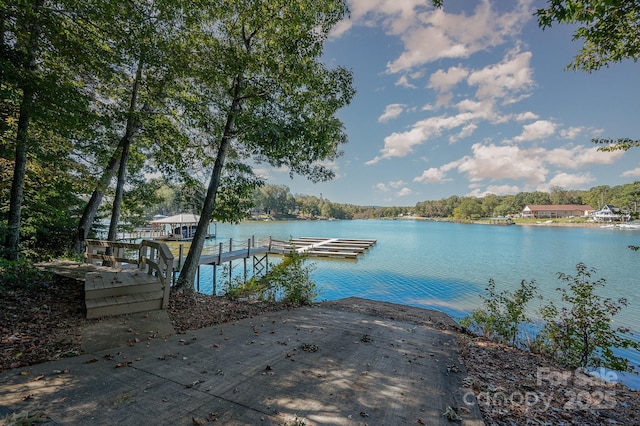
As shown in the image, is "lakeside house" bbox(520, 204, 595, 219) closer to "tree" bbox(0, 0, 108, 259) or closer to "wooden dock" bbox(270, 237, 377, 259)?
"wooden dock" bbox(270, 237, 377, 259)

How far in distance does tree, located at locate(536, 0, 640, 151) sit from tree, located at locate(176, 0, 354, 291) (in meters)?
3.95

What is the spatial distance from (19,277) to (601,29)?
32.6ft

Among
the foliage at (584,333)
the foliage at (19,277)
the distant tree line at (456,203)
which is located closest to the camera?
the foliage at (584,333)

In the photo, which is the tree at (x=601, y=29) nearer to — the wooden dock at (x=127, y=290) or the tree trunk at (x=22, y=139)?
the wooden dock at (x=127, y=290)

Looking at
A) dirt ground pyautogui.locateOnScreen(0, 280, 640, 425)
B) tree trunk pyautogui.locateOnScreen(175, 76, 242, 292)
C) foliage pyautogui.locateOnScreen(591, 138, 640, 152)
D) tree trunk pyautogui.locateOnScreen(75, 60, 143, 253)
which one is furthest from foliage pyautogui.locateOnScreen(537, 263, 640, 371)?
tree trunk pyautogui.locateOnScreen(75, 60, 143, 253)

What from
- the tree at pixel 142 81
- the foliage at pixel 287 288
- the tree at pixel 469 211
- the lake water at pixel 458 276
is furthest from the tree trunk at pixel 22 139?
the tree at pixel 469 211

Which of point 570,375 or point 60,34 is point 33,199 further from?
point 570,375

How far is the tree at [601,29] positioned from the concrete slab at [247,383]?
428cm

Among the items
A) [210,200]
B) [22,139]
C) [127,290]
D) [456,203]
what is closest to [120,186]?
[22,139]

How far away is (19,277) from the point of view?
4941 mm

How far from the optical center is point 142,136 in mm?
8703

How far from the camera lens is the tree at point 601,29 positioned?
10.9ft

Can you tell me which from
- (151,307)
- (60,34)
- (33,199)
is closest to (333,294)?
(151,307)

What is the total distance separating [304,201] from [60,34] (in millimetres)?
103603
